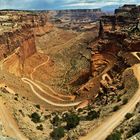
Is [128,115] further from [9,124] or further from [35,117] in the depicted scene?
[35,117]

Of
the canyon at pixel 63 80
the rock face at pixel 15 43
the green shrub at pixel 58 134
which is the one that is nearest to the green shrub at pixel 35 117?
the canyon at pixel 63 80

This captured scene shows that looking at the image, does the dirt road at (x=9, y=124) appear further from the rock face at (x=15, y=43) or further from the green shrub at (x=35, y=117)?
the rock face at (x=15, y=43)

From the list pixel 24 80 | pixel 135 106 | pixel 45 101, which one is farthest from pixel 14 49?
pixel 135 106

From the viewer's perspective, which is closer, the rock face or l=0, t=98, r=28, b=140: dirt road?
l=0, t=98, r=28, b=140: dirt road

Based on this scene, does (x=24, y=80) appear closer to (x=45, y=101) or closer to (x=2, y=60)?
(x=2, y=60)

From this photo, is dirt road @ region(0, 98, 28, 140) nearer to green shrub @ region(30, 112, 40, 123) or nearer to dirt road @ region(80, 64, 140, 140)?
green shrub @ region(30, 112, 40, 123)

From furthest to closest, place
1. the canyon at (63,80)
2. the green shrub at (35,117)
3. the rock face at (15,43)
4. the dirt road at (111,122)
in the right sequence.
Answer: the rock face at (15,43) < the green shrub at (35,117) < the canyon at (63,80) < the dirt road at (111,122)

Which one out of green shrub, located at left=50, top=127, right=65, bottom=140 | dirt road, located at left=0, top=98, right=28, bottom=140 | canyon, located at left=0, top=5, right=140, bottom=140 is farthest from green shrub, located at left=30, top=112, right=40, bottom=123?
green shrub, located at left=50, top=127, right=65, bottom=140

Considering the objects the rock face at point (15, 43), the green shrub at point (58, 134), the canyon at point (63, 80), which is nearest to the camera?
the green shrub at point (58, 134)
